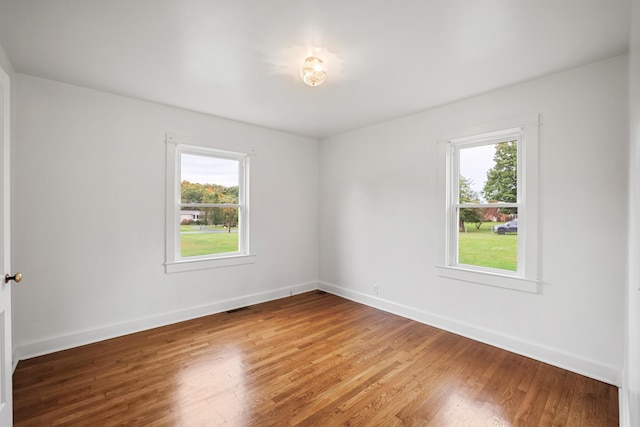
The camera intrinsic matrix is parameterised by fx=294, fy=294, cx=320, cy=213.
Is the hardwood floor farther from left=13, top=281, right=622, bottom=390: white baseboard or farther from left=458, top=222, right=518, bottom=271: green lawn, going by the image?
left=458, top=222, right=518, bottom=271: green lawn

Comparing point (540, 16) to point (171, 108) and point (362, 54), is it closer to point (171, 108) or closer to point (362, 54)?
point (362, 54)

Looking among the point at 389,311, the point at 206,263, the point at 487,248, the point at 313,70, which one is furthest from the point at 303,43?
the point at 389,311

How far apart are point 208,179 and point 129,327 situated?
6.36 feet

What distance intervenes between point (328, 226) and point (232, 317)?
2.02 metres

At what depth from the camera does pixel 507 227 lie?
301cm

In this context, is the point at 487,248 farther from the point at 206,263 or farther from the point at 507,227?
the point at 206,263

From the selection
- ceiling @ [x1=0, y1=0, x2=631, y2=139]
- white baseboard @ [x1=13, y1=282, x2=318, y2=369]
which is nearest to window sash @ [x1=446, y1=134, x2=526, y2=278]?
ceiling @ [x1=0, y1=0, x2=631, y2=139]

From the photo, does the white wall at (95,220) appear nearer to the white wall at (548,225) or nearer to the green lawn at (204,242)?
the green lawn at (204,242)

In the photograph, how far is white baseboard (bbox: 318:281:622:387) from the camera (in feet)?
7.80

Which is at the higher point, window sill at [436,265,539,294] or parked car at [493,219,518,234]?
parked car at [493,219,518,234]

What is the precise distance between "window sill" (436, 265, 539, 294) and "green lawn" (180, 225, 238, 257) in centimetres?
275

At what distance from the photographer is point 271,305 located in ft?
13.7

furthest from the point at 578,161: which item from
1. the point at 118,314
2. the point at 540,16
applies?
Result: the point at 118,314

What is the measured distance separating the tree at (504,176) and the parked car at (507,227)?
0.15 metres
